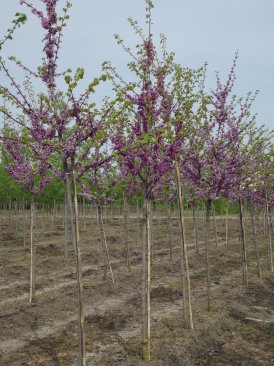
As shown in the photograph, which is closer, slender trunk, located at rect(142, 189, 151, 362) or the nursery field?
slender trunk, located at rect(142, 189, 151, 362)

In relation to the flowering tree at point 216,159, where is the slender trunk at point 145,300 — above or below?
below

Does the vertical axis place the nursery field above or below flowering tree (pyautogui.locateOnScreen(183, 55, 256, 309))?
below

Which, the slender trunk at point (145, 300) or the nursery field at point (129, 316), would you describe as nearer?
the slender trunk at point (145, 300)

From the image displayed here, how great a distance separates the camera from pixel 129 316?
30.6 ft

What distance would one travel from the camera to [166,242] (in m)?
22.8

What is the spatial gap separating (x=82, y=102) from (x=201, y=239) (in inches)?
861

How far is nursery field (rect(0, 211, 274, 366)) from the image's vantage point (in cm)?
706

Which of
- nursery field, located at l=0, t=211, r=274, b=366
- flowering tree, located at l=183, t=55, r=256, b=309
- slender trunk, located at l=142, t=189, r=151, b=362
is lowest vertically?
Result: nursery field, located at l=0, t=211, r=274, b=366

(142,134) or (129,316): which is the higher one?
(142,134)

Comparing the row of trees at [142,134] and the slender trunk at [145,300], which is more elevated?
the row of trees at [142,134]

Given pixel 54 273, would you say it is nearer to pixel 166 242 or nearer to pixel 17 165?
pixel 17 165

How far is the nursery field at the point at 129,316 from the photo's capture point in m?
7.06

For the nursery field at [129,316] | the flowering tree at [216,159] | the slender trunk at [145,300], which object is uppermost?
the flowering tree at [216,159]

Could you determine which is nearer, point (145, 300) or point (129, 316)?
point (145, 300)
